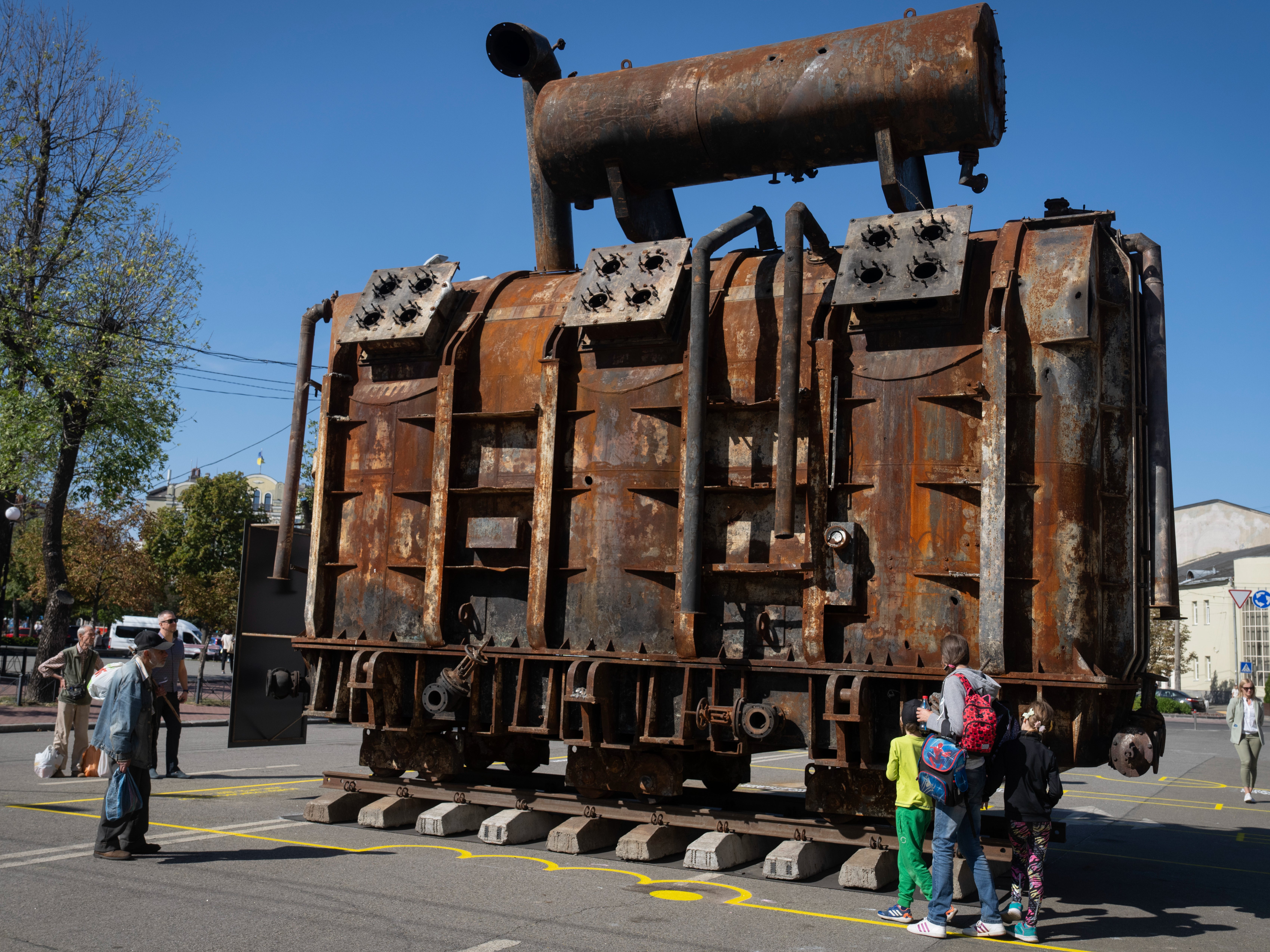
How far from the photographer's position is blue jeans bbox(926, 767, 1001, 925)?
6820 mm

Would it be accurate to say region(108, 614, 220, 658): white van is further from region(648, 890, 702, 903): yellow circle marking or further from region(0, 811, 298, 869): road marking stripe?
region(648, 890, 702, 903): yellow circle marking

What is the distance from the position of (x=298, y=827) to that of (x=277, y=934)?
394cm

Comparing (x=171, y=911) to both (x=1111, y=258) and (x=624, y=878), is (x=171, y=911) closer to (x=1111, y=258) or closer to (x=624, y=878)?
(x=624, y=878)

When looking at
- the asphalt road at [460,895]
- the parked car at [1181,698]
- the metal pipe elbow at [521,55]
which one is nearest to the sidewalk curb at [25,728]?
the asphalt road at [460,895]

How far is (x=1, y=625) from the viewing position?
171 ft

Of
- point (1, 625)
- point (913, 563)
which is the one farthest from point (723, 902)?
point (1, 625)

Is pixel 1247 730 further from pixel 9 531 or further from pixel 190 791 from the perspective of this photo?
pixel 9 531

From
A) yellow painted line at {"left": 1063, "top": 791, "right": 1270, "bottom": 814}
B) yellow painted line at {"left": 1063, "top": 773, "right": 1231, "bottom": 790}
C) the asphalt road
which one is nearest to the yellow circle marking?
the asphalt road

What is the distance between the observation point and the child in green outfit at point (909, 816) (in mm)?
7059

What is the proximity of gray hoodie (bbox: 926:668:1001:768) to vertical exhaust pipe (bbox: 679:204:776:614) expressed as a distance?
2.30 meters

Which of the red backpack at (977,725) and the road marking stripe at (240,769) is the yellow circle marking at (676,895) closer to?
the red backpack at (977,725)

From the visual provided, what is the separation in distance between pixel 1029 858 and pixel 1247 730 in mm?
10493

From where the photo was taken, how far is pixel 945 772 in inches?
269

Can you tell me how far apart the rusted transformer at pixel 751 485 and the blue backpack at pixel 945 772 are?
1.04 m
